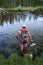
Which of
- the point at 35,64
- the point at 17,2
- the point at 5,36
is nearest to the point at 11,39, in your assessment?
the point at 5,36

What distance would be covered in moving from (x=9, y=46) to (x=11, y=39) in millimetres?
3306

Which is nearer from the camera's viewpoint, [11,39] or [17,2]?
[11,39]

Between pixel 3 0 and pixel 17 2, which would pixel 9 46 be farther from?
pixel 17 2

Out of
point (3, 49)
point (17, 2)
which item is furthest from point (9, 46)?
point (17, 2)

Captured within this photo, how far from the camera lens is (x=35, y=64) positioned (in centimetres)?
1212

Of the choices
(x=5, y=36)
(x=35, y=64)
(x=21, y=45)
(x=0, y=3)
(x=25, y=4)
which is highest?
(x=35, y=64)

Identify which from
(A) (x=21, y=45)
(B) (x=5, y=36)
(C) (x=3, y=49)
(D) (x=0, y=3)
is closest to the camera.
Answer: (A) (x=21, y=45)

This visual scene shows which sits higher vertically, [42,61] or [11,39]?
[42,61]

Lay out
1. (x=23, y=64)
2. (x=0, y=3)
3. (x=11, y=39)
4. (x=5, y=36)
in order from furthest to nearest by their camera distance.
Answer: (x=0, y=3) < (x=5, y=36) < (x=11, y=39) < (x=23, y=64)

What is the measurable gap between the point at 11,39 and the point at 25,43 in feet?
19.2

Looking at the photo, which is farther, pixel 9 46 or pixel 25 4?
pixel 25 4

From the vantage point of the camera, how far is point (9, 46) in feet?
67.8

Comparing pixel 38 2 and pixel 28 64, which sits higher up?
pixel 28 64

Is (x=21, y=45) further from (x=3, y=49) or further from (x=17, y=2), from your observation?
(x=17, y=2)
